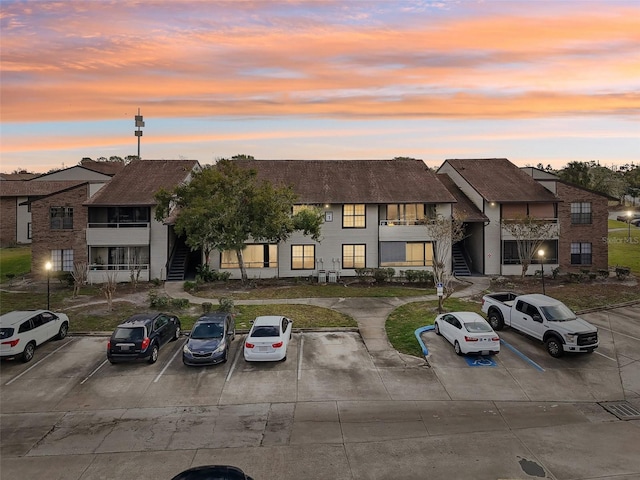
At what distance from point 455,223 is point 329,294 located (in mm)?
10746

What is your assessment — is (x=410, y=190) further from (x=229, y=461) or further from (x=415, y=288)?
(x=229, y=461)

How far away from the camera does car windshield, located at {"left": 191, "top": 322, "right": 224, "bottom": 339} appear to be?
686 inches

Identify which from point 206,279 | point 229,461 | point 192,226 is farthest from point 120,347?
point 206,279

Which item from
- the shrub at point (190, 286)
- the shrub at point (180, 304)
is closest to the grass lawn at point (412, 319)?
the shrub at point (180, 304)

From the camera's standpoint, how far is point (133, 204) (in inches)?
1273

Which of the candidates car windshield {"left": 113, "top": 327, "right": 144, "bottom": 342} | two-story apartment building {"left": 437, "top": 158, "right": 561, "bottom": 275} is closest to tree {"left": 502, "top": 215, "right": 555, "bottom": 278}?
two-story apartment building {"left": 437, "top": 158, "right": 561, "bottom": 275}

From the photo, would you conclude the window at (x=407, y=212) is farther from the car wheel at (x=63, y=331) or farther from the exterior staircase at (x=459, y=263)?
the car wheel at (x=63, y=331)

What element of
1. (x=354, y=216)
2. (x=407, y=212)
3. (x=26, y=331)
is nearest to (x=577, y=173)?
(x=407, y=212)

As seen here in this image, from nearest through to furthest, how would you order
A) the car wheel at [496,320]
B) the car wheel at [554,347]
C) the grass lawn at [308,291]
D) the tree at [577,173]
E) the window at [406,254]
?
the car wheel at [554,347] < the car wheel at [496,320] < the grass lawn at [308,291] < the window at [406,254] < the tree at [577,173]

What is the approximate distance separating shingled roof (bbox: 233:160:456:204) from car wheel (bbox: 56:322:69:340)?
54.2 feet

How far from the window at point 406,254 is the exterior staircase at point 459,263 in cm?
238

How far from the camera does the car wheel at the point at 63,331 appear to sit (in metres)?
20.0

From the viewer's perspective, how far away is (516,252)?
115ft

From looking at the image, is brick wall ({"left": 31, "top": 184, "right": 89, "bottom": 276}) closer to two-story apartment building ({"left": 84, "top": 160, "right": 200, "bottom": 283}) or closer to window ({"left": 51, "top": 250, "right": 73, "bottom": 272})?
window ({"left": 51, "top": 250, "right": 73, "bottom": 272})
